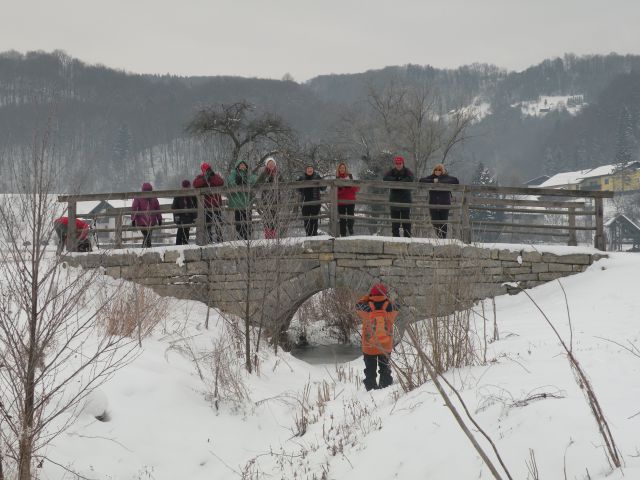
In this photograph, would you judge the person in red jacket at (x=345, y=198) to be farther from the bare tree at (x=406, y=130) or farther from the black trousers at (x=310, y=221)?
the bare tree at (x=406, y=130)

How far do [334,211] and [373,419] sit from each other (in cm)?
582


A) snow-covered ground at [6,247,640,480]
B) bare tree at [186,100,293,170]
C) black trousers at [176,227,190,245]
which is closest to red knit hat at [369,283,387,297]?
snow-covered ground at [6,247,640,480]

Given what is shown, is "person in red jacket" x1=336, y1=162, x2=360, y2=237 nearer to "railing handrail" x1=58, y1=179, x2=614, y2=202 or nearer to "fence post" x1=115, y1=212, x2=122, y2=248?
"railing handrail" x1=58, y1=179, x2=614, y2=202

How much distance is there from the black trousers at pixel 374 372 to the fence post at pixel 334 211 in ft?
12.5

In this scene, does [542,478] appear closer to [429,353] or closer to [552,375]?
[552,375]

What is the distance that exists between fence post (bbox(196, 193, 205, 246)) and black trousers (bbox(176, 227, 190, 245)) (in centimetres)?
71

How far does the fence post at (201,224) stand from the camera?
11.3m

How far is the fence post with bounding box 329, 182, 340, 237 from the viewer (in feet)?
35.2

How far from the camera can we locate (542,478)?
10.4 ft

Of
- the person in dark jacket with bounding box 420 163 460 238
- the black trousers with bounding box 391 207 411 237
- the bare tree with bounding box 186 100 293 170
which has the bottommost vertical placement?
the black trousers with bounding box 391 207 411 237

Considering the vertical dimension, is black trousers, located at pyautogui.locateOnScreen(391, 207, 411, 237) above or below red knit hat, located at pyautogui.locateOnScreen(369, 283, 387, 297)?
above

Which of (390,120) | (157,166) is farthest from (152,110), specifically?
(390,120)

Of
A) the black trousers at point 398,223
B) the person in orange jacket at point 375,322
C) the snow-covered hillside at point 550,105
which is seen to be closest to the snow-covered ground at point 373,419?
the person in orange jacket at point 375,322

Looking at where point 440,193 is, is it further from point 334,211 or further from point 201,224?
point 201,224
